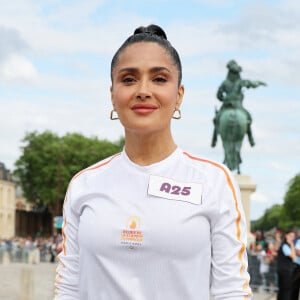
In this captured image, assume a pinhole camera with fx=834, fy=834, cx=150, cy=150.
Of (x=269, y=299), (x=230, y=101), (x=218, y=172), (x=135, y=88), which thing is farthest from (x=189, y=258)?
(x=230, y=101)

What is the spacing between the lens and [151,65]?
264 cm

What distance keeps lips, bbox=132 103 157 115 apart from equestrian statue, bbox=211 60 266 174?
25.9 m

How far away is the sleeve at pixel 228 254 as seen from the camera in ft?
8.41

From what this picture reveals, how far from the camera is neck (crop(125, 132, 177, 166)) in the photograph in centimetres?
269

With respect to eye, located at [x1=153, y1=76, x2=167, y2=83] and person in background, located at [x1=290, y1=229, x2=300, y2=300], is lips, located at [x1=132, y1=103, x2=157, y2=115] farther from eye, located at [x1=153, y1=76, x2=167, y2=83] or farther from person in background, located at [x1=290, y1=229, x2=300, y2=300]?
person in background, located at [x1=290, y1=229, x2=300, y2=300]

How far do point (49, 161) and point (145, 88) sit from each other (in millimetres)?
73461

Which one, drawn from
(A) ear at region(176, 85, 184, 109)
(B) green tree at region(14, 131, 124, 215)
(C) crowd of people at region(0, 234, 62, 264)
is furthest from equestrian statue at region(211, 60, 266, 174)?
(B) green tree at region(14, 131, 124, 215)

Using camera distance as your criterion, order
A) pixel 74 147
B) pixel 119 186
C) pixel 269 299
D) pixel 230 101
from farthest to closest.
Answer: pixel 74 147, pixel 230 101, pixel 269 299, pixel 119 186

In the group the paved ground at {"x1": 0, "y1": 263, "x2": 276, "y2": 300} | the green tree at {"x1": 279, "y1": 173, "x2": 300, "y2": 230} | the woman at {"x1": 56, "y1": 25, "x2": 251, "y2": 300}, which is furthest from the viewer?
the green tree at {"x1": 279, "y1": 173, "x2": 300, "y2": 230}

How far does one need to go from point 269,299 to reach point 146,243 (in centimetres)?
1709

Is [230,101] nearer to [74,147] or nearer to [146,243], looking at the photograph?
[146,243]

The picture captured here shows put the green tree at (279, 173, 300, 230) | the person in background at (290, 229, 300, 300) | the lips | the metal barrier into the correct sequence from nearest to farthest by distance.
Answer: the lips < the person in background at (290, 229, 300, 300) < the metal barrier < the green tree at (279, 173, 300, 230)

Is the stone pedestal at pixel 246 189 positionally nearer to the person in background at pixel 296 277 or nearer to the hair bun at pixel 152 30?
the person in background at pixel 296 277

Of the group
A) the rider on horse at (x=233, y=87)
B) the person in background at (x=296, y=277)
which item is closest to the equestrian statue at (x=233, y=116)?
the rider on horse at (x=233, y=87)
